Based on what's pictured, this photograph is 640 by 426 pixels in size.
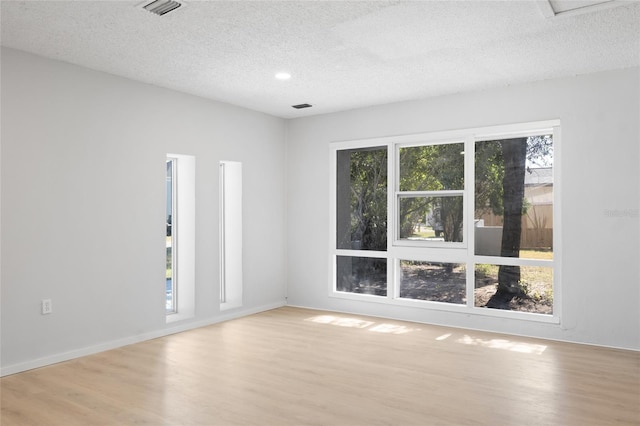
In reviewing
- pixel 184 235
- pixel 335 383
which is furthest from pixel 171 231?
pixel 335 383

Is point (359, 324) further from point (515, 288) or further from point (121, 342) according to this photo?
point (121, 342)

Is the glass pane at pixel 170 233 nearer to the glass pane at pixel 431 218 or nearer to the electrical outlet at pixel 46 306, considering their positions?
the electrical outlet at pixel 46 306

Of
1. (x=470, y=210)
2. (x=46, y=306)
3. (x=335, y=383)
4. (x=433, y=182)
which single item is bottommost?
(x=335, y=383)

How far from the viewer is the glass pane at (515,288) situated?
16.0 feet

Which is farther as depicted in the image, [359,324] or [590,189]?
[359,324]

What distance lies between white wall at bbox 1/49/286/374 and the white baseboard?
0.04ft

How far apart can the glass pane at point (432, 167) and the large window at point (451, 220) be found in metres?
0.01

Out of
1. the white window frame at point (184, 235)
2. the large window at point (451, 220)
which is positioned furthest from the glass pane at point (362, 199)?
the white window frame at point (184, 235)

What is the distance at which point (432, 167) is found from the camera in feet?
18.3

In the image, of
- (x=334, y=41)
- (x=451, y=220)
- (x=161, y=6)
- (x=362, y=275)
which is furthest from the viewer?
(x=362, y=275)

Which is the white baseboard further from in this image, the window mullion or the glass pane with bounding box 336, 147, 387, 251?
the window mullion

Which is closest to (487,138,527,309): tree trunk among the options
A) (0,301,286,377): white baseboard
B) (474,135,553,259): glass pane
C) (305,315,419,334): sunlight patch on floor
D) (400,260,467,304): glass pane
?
(474,135,553,259): glass pane

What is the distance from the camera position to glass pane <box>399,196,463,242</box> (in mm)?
5398

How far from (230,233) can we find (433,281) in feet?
8.51
